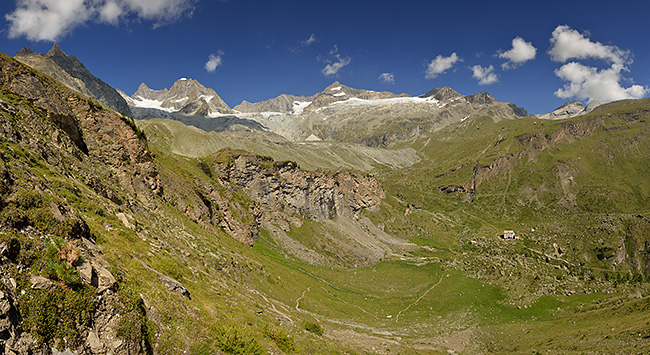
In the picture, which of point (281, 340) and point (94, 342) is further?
point (281, 340)

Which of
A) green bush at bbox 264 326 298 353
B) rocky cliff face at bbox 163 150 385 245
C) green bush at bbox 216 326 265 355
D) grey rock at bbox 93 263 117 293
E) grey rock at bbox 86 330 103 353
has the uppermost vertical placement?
rocky cliff face at bbox 163 150 385 245

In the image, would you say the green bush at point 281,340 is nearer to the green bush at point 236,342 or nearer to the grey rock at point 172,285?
the green bush at point 236,342

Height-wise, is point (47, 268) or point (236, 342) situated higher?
point (47, 268)

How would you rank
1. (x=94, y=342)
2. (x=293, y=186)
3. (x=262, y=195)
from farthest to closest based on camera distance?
(x=293, y=186)
(x=262, y=195)
(x=94, y=342)

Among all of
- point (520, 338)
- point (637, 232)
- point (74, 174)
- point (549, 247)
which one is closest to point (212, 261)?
point (74, 174)

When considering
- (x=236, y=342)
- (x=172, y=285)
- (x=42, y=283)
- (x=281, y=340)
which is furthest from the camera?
(x=281, y=340)

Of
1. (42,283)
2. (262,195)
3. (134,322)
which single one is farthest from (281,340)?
(262,195)

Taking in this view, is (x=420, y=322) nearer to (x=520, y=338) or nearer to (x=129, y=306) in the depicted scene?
(x=520, y=338)

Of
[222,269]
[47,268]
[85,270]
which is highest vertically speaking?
[47,268]

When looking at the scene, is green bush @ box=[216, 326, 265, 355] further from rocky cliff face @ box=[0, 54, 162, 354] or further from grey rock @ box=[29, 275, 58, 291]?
grey rock @ box=[29, 275, 58, 291]

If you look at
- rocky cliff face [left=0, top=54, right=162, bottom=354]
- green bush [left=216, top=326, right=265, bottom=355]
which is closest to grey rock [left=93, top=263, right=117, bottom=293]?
rocky cliff face [left=0, top=54, right=162, bottom=354]

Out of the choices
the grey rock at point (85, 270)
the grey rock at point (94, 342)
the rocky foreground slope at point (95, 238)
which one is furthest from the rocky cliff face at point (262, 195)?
the grey rock at point (94, 342)

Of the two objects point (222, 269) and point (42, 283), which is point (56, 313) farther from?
point (222, 269)

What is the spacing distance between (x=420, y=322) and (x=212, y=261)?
5397cm
